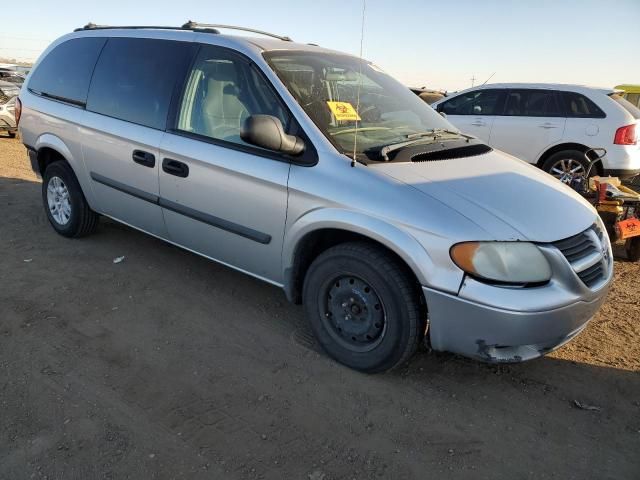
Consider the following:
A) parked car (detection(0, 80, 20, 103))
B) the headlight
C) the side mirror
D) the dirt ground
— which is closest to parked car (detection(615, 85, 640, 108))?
the dirt ground

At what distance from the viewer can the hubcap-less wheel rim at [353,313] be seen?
2820 millimetres

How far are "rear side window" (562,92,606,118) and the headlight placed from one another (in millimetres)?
6142

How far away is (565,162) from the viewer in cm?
772

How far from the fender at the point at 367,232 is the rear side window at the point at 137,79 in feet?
4.55

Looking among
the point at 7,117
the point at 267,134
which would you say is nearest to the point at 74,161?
the point at 267,134

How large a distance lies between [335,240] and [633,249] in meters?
3.59

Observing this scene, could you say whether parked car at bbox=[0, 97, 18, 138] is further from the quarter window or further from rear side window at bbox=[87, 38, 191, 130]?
the quarter window

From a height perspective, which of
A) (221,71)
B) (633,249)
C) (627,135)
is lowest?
(633,249)

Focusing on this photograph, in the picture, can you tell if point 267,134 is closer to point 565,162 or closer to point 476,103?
point 565,162

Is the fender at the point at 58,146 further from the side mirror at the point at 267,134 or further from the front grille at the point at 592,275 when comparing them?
the front grille at the point at 592,275

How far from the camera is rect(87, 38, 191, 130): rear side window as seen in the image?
3.66 meters

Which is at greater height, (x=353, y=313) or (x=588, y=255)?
(x=588, y=255)

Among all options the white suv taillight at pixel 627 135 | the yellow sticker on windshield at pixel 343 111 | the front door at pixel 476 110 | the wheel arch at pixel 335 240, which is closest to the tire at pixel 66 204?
the wheel arch at pixel 335 240

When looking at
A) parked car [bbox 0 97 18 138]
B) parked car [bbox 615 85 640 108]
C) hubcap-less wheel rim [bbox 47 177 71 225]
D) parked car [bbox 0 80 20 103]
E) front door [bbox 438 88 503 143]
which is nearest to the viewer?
hubcap-less wheel rim [bbox 47 177 71 225]
